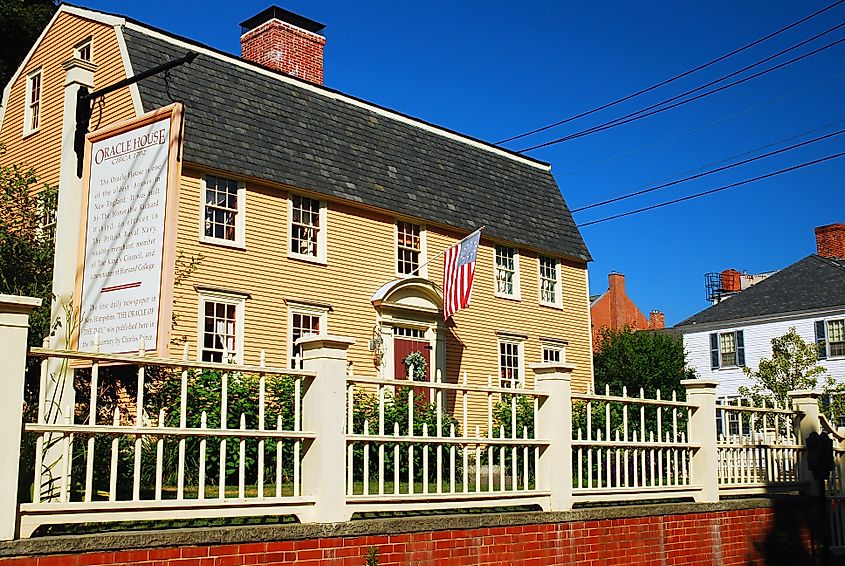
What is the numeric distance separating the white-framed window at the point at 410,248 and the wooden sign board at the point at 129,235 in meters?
14.7

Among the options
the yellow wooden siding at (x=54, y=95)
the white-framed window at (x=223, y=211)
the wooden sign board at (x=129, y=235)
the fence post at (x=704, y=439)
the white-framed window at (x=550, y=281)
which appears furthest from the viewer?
the white-framed window at (x=550, y=281)

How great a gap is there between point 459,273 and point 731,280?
3961cm

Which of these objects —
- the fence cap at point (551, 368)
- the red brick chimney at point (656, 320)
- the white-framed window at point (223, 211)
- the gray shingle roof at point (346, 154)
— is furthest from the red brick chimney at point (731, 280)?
the fence cap at point (551, 368)

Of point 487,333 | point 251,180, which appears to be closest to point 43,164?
point 251,180

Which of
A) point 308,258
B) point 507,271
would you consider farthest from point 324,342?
point 507,271

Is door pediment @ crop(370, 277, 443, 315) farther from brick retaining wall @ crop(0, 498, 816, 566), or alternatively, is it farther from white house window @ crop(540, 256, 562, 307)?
brick retaining wall @ crop(0, 498, 816, 566)

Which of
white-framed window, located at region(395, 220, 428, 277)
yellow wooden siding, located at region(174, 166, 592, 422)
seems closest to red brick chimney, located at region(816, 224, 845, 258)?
yellow wooden siding, located at region(174, 166, 592, 422)

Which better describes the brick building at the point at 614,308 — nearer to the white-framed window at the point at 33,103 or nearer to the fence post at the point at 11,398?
the white-framed window at the point at 33,103

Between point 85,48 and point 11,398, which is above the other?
point 85,48

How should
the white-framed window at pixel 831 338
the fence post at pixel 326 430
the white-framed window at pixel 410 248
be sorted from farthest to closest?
the white-framed window at pixel 831 338, the white-framed window at pixel 410 248, the fence post at pixel 326 430

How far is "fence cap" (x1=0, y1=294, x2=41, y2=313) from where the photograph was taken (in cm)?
563

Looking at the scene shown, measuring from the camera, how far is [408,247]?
74.3ft

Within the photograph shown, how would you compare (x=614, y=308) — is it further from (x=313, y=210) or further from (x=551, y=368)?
(x=551, y=368)

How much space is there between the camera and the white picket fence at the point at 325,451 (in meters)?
5.96
